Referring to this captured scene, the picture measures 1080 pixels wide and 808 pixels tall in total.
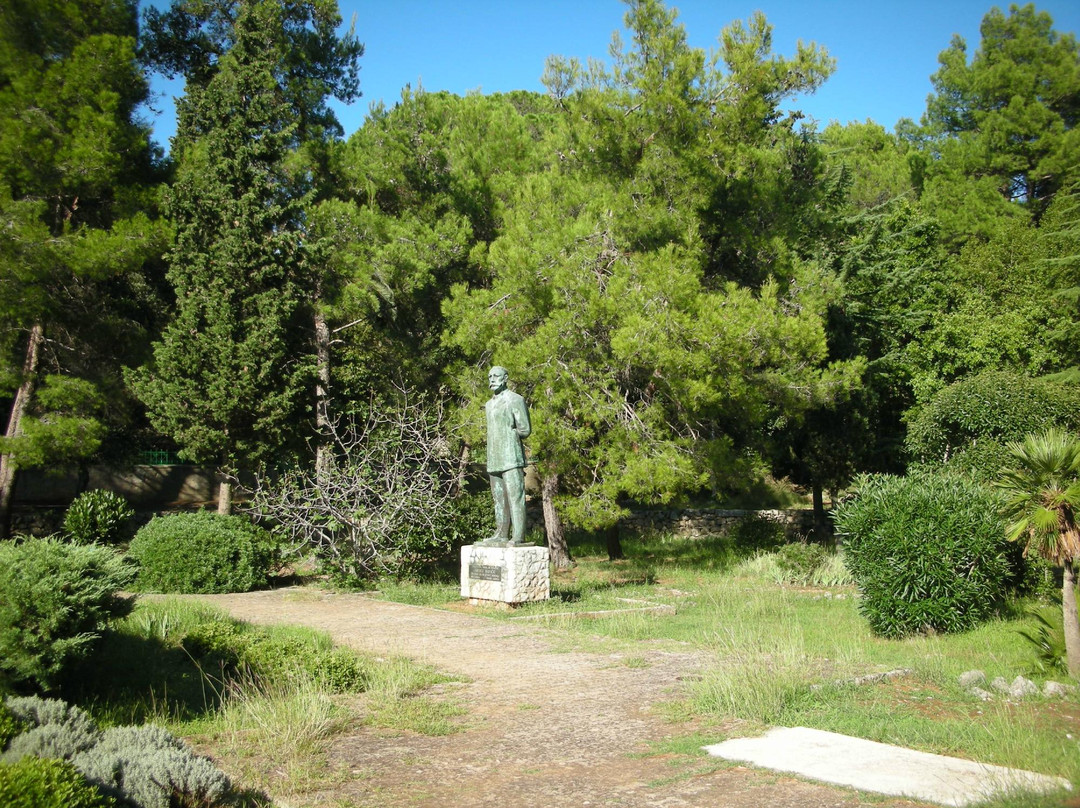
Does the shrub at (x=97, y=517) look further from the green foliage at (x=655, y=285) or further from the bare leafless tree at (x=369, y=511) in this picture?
the green foliage at (x=655, y=285)

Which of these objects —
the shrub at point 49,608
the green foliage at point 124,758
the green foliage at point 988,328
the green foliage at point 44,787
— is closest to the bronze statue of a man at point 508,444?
the shrub at point 49,608

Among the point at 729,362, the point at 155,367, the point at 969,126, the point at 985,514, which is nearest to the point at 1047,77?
the point at 969,126

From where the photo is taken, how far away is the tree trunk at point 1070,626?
7160 millimetres

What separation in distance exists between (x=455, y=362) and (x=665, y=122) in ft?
21.2

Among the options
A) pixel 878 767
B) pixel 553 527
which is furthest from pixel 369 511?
pixel 878 767

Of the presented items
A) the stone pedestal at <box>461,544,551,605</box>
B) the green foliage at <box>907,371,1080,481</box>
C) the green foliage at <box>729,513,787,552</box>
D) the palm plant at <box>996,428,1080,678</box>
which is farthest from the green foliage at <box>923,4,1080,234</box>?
the palm plant at <box>996,428,1080,678</box>

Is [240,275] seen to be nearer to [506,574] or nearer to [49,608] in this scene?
[506,574]

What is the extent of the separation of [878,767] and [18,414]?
19421mm

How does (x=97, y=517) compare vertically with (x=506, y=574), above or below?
above

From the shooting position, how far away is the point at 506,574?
1186 cm

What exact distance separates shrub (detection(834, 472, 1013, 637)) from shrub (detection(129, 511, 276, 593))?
31.7ft

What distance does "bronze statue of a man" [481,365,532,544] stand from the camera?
39.2 ft

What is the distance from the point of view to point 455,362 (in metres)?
18.6

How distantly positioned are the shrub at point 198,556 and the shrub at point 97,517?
12.2 feet
